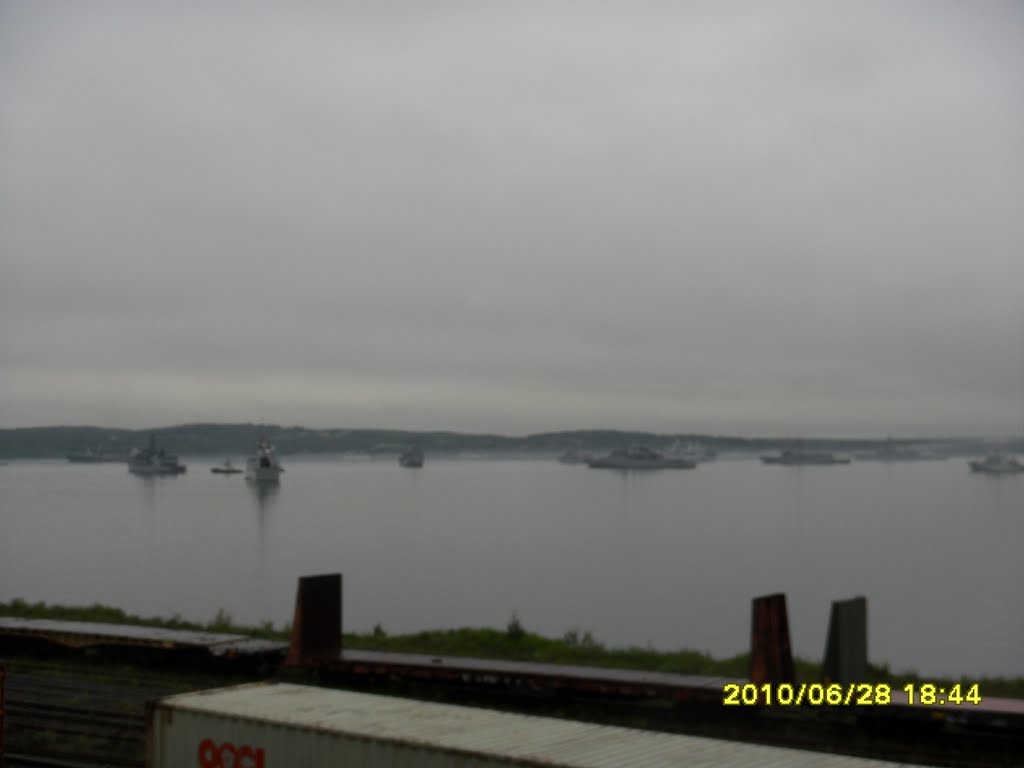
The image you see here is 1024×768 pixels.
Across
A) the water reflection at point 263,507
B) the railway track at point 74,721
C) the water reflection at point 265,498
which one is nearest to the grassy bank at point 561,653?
the railway track at point 74,721

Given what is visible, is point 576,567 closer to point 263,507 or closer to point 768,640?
point 768,640

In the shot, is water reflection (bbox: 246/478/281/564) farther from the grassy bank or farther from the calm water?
the grassy bank

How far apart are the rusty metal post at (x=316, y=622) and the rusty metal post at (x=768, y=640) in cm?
998

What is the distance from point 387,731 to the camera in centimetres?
1375

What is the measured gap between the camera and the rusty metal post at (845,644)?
2138cm

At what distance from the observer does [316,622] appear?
85.0 ft

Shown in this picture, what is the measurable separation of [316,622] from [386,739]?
13.0m

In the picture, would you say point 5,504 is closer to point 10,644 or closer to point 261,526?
point 261,526

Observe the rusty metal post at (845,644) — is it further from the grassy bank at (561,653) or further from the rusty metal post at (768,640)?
the grassy bank at (561,653)

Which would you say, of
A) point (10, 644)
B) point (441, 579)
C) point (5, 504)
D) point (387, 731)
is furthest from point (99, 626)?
point (5, 504)

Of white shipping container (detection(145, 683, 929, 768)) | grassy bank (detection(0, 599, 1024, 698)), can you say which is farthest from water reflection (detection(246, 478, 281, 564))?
white shipping container (detection(145, 683, 929, 768))

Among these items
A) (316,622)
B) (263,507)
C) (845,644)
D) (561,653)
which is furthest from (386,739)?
(263,507)

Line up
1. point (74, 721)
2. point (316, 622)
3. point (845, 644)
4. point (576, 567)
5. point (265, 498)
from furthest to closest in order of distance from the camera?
point (265, 498), point (576, 567), point (316, 622), point (74, 721), point (845, 644)
